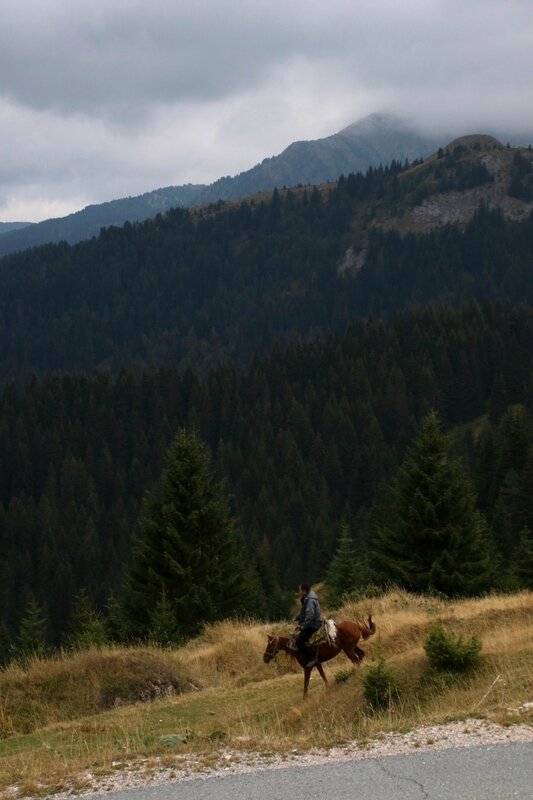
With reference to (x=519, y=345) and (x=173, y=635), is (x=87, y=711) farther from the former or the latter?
(x=519, y=345)

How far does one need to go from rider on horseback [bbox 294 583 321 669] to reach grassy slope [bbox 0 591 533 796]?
0.89 m

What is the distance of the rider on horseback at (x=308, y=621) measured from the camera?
45.5ft

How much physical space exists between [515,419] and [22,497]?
9563 centimetres

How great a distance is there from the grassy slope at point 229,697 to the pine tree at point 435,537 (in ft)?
30.1

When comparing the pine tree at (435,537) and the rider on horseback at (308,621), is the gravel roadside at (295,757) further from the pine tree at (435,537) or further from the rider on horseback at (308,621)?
the pine tree at (435,537)

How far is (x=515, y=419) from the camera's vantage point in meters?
85.2

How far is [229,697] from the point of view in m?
16.2

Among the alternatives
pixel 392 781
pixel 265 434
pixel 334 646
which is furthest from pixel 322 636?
A: pixel 265 434

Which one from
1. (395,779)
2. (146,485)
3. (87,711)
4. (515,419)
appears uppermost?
(395,779)

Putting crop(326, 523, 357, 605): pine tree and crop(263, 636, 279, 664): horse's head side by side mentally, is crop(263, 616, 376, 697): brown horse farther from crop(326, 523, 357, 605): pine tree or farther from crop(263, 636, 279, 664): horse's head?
crop(326, 523, 357, 605): pine tree

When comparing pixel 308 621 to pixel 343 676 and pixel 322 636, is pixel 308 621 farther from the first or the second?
pixel 343 676

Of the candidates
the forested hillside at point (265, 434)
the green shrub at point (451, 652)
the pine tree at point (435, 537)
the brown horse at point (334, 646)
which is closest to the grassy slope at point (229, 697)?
the green shrub at point (451, 652)

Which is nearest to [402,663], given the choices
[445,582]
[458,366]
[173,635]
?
[173,635]

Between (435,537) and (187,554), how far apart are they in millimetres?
10542
